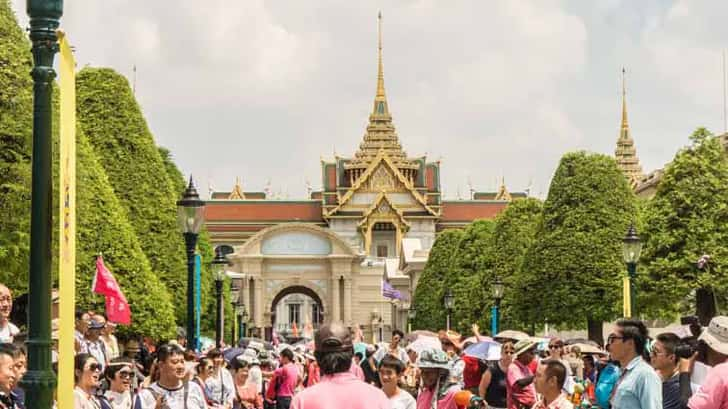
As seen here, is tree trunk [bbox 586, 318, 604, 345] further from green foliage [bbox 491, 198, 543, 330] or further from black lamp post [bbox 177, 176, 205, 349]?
black lamp post [bbox 177, 176, 205, 349]

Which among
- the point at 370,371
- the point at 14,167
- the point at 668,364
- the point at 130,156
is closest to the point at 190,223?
the point at 370,371

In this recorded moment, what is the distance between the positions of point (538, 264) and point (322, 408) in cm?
4351

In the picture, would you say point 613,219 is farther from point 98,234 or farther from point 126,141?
point 98,234

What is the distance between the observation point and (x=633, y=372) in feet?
32.6

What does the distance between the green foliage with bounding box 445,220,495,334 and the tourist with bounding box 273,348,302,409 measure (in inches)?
1508

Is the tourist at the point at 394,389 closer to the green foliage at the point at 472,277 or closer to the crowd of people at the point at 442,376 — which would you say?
the crowd of people at the point at 442,376

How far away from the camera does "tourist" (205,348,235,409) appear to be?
17.0 meters

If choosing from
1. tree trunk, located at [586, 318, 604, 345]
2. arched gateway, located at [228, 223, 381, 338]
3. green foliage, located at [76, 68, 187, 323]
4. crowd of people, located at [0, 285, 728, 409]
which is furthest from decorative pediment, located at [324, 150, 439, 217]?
crowd of people, located at [0, 285, 728, 409]

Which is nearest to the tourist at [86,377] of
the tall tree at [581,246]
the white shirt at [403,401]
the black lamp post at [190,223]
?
the white shirt at [403,401]

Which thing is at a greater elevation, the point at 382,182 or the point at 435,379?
the point at 382,182

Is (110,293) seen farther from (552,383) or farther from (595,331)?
(595,331)

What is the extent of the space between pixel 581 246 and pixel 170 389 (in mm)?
38694

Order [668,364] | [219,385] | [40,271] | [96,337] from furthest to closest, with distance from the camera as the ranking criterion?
[96,337] < [219,385] < [668,364] < [40,271]

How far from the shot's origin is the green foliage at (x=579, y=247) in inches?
1929
